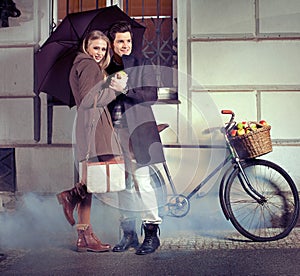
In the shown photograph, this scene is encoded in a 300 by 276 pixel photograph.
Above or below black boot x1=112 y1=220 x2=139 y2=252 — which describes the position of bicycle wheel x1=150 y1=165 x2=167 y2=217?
above

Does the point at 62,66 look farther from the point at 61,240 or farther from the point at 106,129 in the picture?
the point at 61,240

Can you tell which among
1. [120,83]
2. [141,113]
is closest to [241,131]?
[141,113]

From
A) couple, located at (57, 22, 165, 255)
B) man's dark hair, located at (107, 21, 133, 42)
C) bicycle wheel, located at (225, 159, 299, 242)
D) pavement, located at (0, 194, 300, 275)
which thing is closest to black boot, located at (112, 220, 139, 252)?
couple, located at (57, 22, 165, 255)

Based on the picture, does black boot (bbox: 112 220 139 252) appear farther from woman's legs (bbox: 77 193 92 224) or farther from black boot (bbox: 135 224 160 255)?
woman's legs (bbox: 77 193 92 224)

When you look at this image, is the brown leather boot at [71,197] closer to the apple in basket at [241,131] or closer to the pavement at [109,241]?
the pavement at [109,241]

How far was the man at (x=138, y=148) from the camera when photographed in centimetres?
634

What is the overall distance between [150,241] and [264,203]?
1.41m

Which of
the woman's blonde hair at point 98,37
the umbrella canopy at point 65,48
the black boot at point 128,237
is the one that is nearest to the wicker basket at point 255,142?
the black boot at point 128,237

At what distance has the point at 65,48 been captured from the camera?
6934 mm

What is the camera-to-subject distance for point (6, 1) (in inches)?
311

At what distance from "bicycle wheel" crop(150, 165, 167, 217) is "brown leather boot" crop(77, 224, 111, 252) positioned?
716mm

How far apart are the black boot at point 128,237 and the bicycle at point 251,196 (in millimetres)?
471

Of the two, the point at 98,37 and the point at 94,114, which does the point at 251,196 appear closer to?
the point at 94,114

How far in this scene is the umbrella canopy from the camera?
22.6 feet
